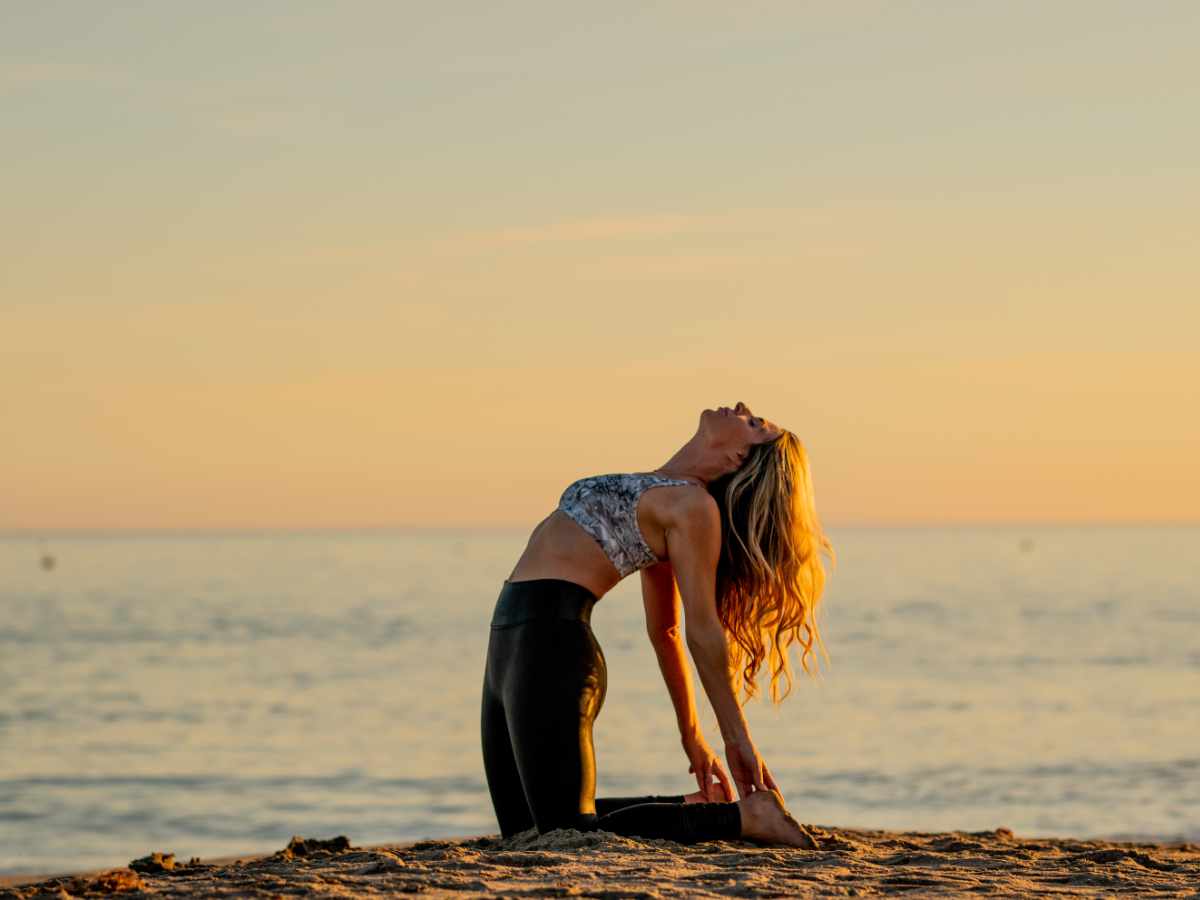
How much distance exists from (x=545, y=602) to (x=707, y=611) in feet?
1.91

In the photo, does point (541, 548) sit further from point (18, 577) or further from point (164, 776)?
point (18, 577)

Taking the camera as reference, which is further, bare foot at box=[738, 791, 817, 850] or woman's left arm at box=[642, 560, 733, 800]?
woman's left arm at box=[642, 560, 733, 800]

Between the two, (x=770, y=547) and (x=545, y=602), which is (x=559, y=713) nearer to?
(x=545, y=602)

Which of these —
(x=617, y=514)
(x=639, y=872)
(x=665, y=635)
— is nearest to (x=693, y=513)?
(x=617, y=514)

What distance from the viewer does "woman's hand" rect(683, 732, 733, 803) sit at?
6.00m

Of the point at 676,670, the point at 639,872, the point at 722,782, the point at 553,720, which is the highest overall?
the point at 676,670

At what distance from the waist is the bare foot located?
874mm

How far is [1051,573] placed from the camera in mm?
78562

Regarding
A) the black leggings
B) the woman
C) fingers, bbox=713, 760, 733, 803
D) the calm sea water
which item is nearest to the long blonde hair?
the woman

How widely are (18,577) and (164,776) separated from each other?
74.7 m

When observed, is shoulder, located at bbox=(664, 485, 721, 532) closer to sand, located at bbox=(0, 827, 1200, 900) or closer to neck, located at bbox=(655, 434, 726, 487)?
neck, located at bbox=(655, 434, 726, 487)

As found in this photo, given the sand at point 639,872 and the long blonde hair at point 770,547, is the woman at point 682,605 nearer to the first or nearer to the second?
the long blonde hair at point 770,547

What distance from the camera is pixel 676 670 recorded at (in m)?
6.06

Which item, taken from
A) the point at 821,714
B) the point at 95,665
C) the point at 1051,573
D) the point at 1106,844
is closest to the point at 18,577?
the point at 1051,573
